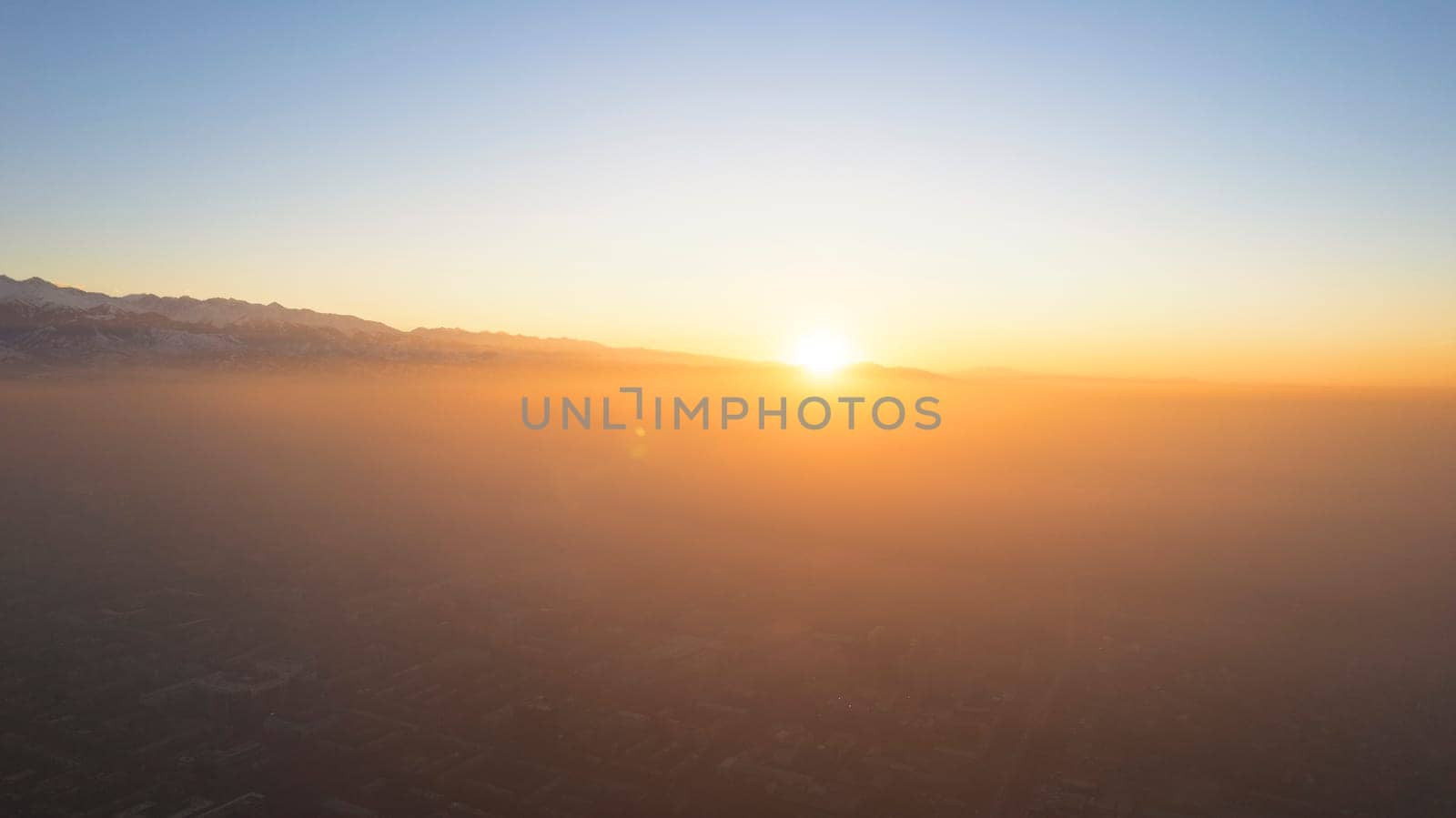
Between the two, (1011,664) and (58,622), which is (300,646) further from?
(1011,664)

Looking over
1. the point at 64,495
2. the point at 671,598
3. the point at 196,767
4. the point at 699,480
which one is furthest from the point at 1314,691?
the point at 64,495

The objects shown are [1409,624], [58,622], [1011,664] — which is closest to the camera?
[1011,664]

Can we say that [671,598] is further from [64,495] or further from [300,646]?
[64,495]

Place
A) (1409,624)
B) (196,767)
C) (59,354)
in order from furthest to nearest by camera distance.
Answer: (59,354) → (1409,624) → (196,767)

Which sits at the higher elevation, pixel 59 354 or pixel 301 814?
pixel 59 354

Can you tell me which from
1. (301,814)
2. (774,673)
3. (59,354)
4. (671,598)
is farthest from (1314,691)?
(59,354)

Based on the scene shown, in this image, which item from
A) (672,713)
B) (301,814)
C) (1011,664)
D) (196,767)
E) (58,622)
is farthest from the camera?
(58,622)

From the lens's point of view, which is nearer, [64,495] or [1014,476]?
[64,495]

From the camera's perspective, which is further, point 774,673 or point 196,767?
point 774,673

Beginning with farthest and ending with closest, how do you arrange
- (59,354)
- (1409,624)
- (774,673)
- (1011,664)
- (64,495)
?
(59,354), (64,495), (1409,624), (1011,664), (774,673)
